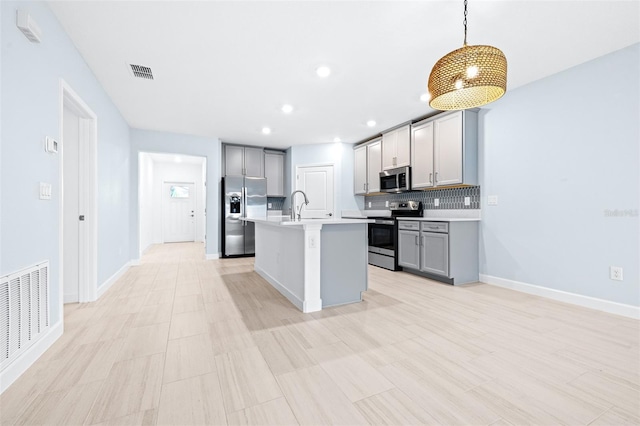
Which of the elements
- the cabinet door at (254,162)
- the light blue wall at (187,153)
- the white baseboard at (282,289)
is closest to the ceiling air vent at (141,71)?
the light blue wall at (187,153)

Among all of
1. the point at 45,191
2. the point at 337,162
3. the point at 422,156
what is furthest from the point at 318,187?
the point at 45,191

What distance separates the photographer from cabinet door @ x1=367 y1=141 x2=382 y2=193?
5.62 metres

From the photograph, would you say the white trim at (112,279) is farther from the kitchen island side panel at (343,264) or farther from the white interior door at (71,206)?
the kitchen island side panel at (343,264)

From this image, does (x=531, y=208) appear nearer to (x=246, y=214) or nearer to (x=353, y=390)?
(x=353, y=390)

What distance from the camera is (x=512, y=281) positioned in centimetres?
358

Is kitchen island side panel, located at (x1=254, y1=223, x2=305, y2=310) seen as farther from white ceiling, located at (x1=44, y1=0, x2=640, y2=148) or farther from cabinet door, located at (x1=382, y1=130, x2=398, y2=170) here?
cabinet door, located at (x1=382, y1=130, x2=398, y2=170)

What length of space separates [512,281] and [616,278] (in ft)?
3.24

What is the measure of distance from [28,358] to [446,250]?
408 cm

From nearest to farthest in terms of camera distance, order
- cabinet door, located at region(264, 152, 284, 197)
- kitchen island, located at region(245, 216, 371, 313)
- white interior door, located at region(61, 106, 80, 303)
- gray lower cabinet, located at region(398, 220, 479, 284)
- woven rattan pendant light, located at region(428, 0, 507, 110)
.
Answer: woven rattan pendant light, located at region(428, 0, 507, 110) < kitchen island, located at region(245, 216, 371, 313) < white interior door, located at region(61, 106, 80, 303) < gray lower cabinet, located at region(398, 220, 479, 284) < cabinet door, located at region(264, 152, 284, 197)

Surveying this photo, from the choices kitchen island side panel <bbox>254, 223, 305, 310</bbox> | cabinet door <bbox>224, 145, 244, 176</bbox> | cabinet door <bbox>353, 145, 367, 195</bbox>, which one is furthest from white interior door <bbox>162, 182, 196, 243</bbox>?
kitchen island side panel <bbox>254, 223, 305, 310</bbox>

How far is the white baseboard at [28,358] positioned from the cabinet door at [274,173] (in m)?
4.91

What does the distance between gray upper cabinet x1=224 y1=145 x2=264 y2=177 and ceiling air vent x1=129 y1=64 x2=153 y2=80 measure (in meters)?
3.10

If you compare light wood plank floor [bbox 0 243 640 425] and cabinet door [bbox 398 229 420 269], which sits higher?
cabinet door [bbox 398 229 420 269]

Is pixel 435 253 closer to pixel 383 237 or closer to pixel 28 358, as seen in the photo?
pixel 383 237
